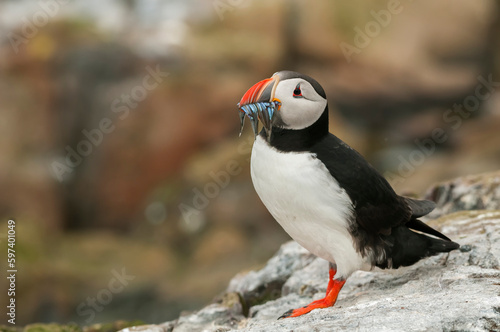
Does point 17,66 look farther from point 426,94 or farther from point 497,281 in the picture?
point 497,281

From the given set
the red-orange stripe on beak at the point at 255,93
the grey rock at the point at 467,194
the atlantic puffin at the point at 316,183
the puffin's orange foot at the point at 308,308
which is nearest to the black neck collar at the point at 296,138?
the atlantic puffin at the point at 316,183

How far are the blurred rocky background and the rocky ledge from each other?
422cm

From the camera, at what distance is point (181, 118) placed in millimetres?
10352

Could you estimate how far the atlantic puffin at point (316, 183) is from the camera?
9.70 feet

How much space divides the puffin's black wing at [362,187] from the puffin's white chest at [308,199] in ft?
0.18

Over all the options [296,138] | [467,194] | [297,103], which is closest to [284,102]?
[297,103]

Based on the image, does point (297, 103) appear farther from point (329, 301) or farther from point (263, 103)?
point (329, 301)

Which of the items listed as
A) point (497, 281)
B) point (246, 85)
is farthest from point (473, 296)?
point (246, 85)

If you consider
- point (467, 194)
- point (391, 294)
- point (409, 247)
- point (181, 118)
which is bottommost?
point (391, 294)

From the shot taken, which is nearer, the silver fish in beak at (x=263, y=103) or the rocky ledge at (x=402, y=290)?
the rocky ledge at (x=402, y=290)

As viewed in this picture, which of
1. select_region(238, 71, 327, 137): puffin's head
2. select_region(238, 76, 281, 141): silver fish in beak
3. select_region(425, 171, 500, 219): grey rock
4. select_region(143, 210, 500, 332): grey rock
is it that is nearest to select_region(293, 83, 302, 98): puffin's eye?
select_region(238, 71, 327, 137): puffin's head

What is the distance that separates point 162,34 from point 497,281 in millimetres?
8676

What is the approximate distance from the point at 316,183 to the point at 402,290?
83 cm

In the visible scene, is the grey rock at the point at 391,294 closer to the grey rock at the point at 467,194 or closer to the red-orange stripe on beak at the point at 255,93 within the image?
the grey rock at the point at 467,194
